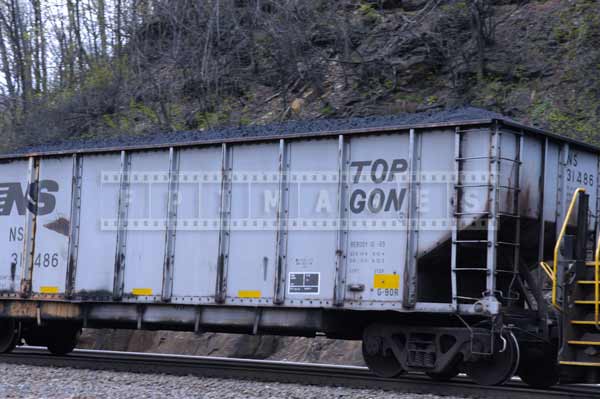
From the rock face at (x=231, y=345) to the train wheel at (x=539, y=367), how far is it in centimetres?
482

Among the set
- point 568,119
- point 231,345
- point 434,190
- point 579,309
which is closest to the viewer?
point 579,309

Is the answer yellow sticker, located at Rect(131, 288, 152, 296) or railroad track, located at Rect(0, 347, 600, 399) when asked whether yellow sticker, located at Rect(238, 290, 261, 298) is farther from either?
yellow sticker, located at Rect(131, 288, 152, 296)

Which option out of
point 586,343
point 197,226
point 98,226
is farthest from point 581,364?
point 98,226

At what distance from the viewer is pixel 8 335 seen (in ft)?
48.8

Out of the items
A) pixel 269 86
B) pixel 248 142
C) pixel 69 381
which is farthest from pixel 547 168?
pixel 269 86

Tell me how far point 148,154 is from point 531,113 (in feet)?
34.7

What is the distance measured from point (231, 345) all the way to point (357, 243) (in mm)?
6839

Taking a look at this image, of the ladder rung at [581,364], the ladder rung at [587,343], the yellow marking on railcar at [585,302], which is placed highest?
the yellow marking on railcar at [585,302]

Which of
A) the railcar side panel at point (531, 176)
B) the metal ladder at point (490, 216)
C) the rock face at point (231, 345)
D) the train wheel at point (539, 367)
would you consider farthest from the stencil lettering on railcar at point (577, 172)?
the rock face at point (231, 345)

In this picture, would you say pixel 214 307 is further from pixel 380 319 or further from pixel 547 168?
pixel 547 168

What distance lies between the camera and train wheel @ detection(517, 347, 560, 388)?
10.7 m

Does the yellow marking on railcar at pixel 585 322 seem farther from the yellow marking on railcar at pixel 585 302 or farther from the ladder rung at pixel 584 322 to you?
the yellow marking on railcar at pixel 585 302

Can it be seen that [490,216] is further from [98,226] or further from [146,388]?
[98,226]

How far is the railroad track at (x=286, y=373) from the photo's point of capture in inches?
404
